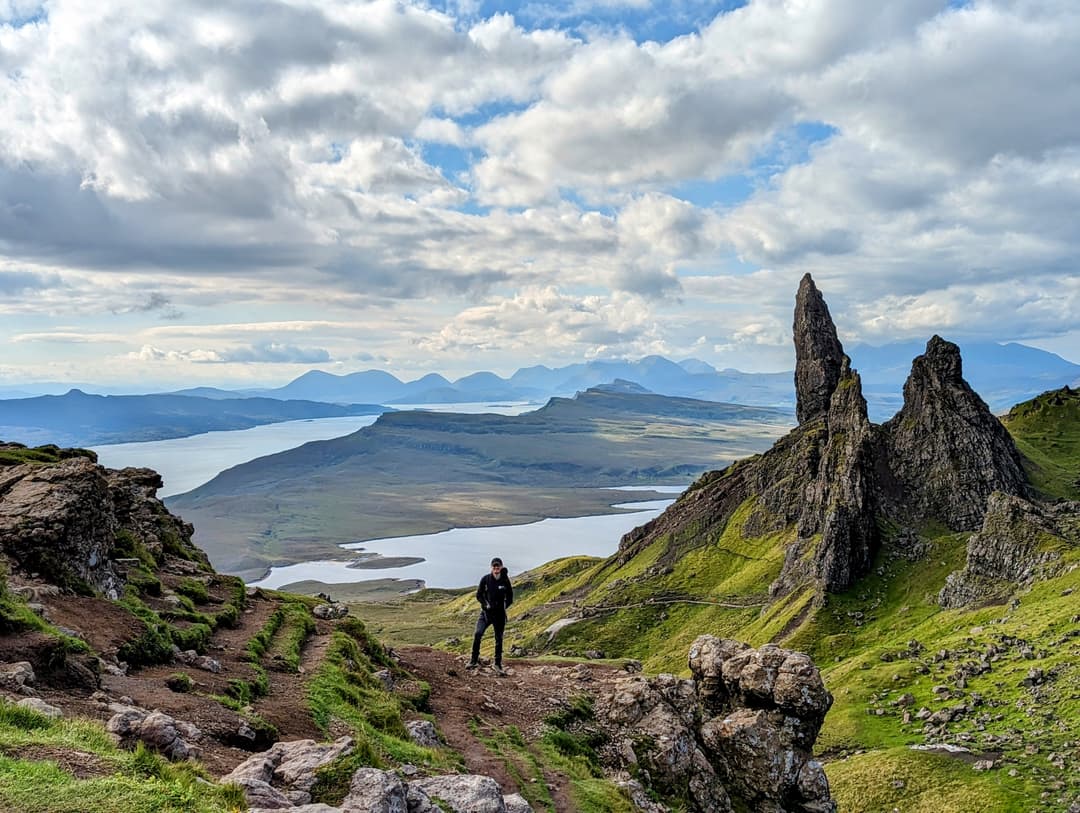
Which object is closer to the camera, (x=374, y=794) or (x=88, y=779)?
(x=88, y=779)

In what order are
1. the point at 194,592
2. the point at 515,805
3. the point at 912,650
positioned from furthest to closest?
the point at 912,650 < the point at 194,592 < the point at 515,805

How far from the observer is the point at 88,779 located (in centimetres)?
1372

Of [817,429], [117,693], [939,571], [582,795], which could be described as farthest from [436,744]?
[817,429]

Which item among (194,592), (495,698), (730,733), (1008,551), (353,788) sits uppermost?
(353,788)

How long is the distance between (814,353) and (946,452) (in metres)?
62.8

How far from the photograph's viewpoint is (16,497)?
34.4 meters

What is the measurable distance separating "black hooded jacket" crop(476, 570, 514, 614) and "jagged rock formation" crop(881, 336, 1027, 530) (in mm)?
112398

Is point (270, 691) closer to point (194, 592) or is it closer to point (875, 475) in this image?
point (194, 592)

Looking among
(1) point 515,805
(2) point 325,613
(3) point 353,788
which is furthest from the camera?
(2) point 325,613

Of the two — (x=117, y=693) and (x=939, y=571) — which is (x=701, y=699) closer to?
(x=117, y=693)

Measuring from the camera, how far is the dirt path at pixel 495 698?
25.9 meters

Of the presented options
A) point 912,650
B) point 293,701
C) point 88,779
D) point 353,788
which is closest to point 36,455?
point 293,701

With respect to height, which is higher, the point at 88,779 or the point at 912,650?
the point at 88,779

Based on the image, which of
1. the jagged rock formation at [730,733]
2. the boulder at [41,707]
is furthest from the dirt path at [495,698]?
the boulder at [41,707]
